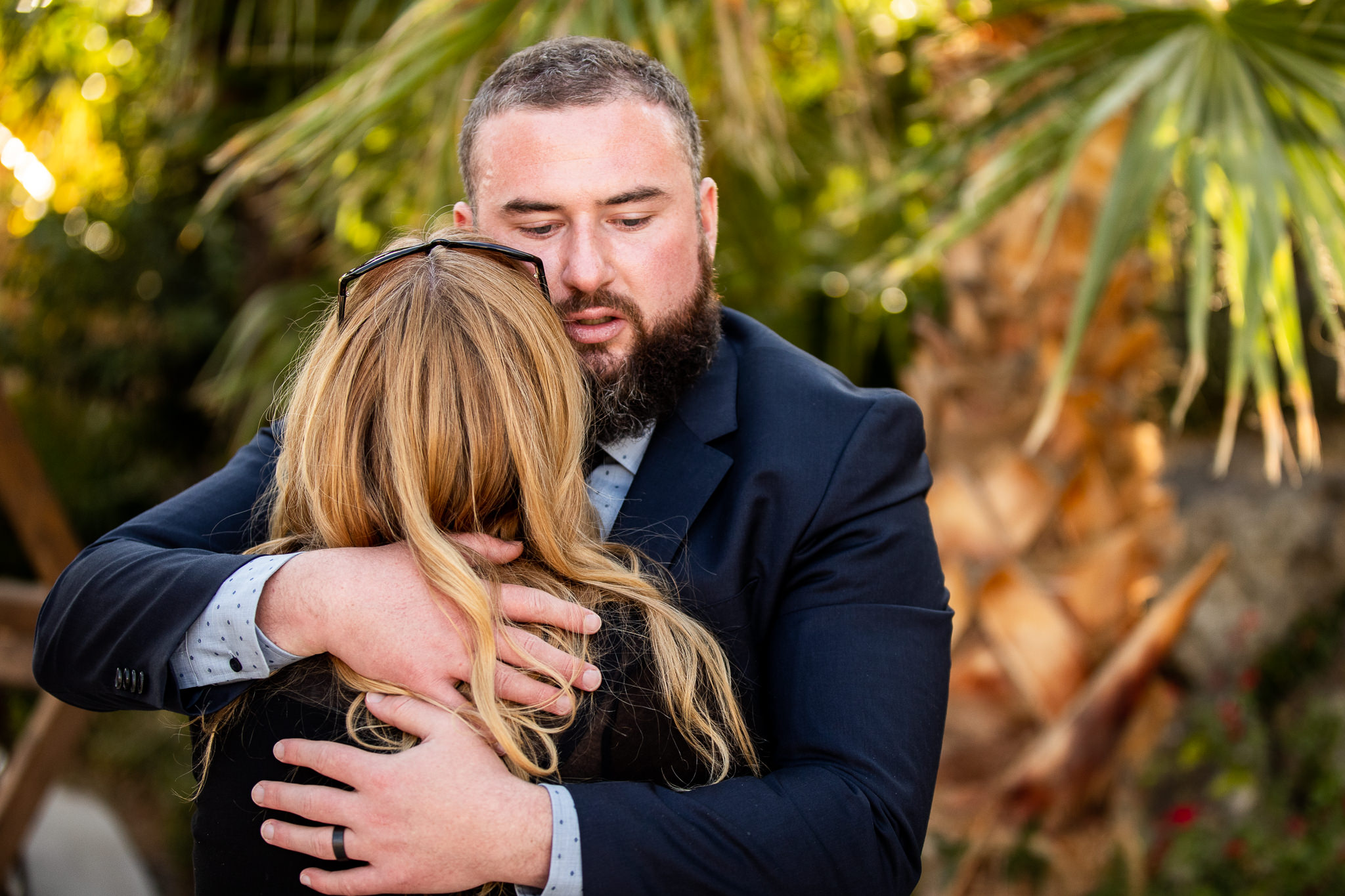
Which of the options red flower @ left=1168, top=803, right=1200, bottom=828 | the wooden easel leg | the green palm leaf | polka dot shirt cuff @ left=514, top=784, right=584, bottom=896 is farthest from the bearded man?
red flower @ left=1168, top=803, right=1200, bottom=828

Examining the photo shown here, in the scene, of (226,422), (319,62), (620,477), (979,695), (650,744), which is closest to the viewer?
(650,744)

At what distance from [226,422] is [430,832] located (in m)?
4.68

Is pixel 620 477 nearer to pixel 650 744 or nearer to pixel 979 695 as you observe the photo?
pixel 650 744

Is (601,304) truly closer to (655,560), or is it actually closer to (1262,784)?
(655,560)

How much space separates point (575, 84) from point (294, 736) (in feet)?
3.28

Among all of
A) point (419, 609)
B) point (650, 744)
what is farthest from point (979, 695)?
point (419, 609)

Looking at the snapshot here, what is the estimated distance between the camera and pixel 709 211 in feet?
5.81

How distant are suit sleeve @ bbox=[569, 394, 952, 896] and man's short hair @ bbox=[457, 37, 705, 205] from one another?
1.96 ft

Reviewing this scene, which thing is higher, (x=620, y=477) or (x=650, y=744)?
(x=620, y=477)

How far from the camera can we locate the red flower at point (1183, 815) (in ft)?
11.5

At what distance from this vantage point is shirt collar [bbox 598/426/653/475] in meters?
1.57

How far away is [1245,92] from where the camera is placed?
1.99 m

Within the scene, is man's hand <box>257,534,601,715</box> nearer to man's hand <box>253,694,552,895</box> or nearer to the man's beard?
man's hand <box>253,694,552,895</box>

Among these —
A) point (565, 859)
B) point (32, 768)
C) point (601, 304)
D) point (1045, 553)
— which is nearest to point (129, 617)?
point (565, 859)
